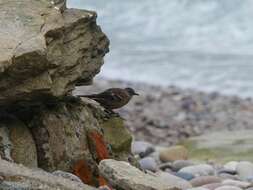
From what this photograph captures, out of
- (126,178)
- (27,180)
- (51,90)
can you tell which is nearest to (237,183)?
(126,178)

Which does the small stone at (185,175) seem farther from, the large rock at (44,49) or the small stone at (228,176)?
the large rock at (44,49)

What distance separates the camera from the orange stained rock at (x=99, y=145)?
491 centimetres

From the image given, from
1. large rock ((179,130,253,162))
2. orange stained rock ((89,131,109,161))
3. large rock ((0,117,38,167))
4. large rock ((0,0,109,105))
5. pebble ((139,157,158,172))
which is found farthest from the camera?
large rock ((179,130,253,162))

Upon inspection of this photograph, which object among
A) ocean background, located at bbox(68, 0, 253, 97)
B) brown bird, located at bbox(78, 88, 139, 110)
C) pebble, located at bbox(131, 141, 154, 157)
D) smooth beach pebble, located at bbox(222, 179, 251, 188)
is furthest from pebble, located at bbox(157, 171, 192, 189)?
ocean background, located at bbox(68, 0, 253, 97)

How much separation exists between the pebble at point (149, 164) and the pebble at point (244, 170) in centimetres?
66

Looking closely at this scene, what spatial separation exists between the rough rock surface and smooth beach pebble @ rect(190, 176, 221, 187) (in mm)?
2134

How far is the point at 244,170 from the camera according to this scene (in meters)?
6.66

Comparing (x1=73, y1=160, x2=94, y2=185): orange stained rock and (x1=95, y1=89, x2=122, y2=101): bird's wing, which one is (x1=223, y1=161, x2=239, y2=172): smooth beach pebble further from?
(x1=73, y1=160, x2=94, y2=185): orange stained rock

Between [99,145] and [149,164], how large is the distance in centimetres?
172

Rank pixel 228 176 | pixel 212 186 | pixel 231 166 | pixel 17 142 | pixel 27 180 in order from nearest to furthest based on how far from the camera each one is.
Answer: pixel 27 180, pixel 17 142, pixel 212 186, pixel 228 176, pixel 231 166

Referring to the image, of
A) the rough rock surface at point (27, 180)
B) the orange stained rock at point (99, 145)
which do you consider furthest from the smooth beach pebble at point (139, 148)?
the rough rock surface at point (27, 180)

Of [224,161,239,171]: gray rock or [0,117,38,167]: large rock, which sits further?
[224,161,239,171]: gray rock

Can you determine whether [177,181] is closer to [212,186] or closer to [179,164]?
[212,186]

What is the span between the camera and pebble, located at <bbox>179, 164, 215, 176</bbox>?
654 centimetres
